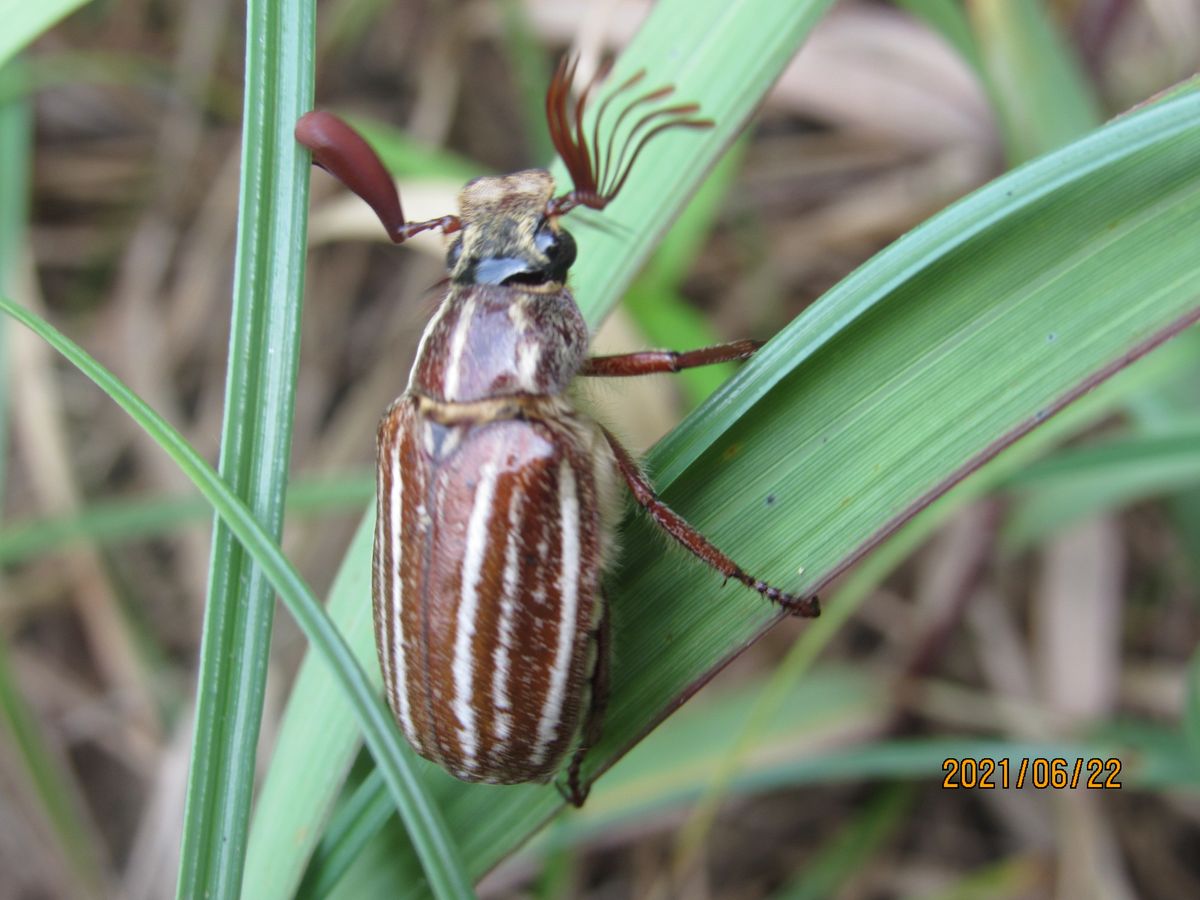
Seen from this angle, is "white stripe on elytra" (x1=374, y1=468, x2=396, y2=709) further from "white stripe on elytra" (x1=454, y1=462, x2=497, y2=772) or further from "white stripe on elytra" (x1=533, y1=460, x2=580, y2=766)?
"white stripe on elytra" (x1=533, y1=460, x2=580, y2=766)

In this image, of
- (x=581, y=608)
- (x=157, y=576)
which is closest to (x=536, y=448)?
(x=581, y=608)

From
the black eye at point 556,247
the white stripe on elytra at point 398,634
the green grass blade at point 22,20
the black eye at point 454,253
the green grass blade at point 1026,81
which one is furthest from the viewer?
the green grass blade at point 1026,81

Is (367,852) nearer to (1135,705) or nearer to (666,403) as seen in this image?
(666,403)

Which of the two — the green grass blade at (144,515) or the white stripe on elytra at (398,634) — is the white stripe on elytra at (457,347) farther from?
the green grass blade at (144,515)

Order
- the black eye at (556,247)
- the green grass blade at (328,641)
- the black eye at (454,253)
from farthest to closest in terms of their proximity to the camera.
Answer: the black eye at (454,253), the black eye at (556,247), the green grass blade at (328,641)

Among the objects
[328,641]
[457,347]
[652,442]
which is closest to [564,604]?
[328,641]

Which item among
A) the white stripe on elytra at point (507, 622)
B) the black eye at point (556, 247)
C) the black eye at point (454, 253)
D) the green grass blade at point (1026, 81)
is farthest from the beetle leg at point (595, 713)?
the green grass blade at point (1026, 81)
